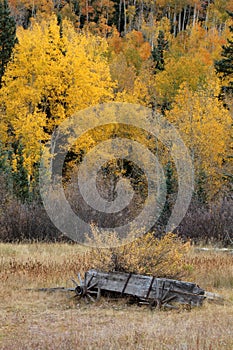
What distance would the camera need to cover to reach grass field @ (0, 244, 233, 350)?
6.66 metres

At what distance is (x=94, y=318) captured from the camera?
884cm

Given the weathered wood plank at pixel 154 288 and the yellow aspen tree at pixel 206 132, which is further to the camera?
the yellow aspen tree at pixel 206 132

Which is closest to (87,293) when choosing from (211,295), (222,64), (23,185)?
(211,295)

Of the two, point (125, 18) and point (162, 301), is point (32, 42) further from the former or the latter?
point (125, 18)

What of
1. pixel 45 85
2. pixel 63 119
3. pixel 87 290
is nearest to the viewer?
pixel 87 290

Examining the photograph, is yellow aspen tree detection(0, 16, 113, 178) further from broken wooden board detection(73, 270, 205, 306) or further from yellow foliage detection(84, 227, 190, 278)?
broken wooden board detection(73, 270, 205, 306)

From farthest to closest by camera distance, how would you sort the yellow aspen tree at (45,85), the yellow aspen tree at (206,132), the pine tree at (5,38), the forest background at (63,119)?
the pine tree at (5,38)
the yellow aspen tree at (206,132)
the yellow aspen tree at (45,85)
the forest background at (63,119)

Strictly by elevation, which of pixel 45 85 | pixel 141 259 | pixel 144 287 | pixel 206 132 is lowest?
pixel 144 287

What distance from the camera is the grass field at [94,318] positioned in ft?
21.8

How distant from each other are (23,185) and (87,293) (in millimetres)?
17942

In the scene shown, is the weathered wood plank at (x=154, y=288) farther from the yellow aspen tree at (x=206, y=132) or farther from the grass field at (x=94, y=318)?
the yellow aspen tree at (x=206, y=132)

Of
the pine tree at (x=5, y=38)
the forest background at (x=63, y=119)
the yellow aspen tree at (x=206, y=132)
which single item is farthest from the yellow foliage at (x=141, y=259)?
the pine tree at (x=5, y=38)

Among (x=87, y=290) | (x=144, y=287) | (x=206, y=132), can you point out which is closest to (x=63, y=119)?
(x=206, y=132)

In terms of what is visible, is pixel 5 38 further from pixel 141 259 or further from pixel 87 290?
pixel 87 290
